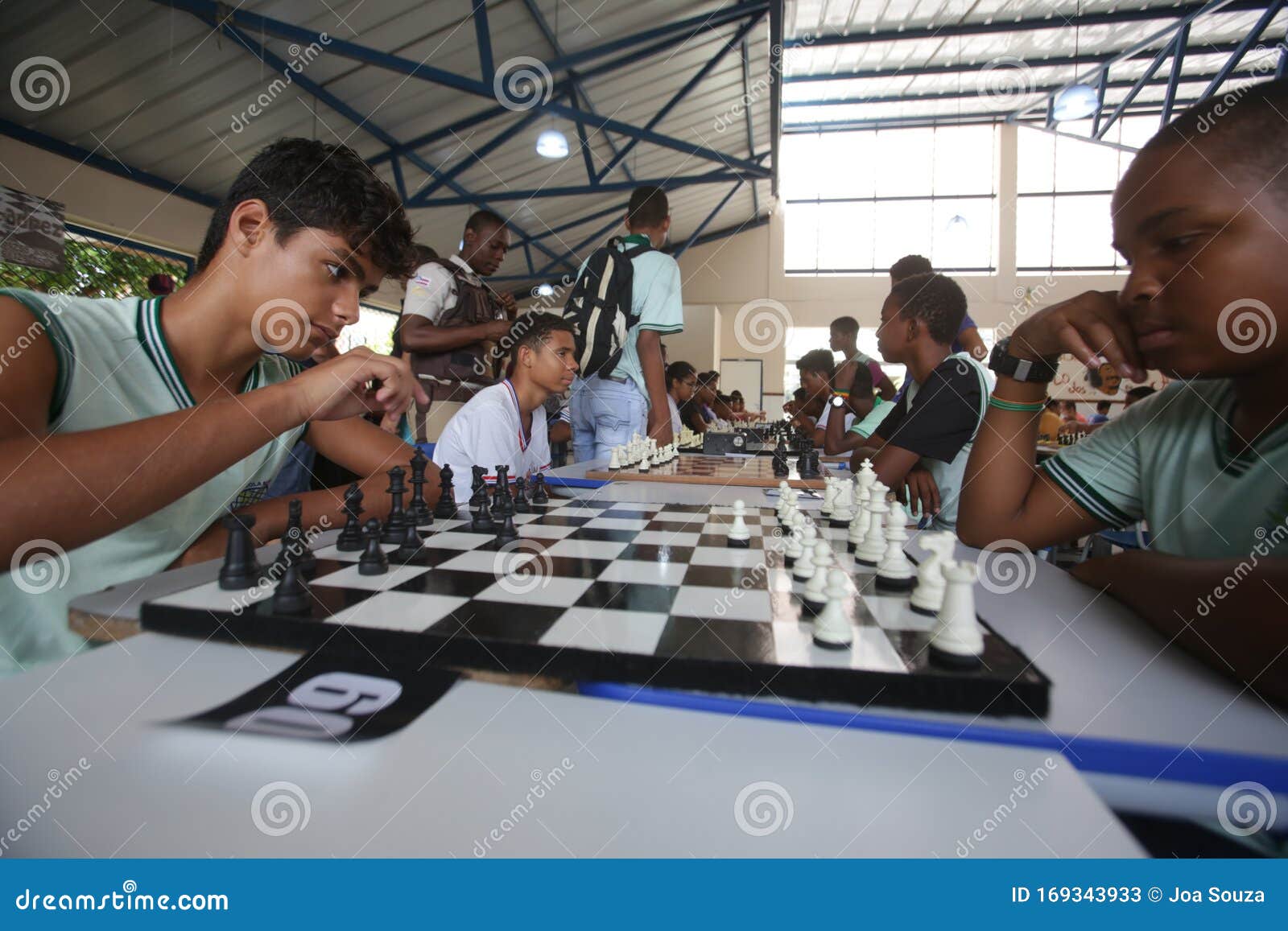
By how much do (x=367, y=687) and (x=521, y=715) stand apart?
17cm

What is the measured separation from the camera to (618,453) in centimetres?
249

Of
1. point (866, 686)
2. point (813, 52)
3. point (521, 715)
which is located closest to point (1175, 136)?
point (866, 686)

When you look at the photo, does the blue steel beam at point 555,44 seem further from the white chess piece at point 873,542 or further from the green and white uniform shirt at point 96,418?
the white chess piece at point 873,542

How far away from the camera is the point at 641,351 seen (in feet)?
9.33

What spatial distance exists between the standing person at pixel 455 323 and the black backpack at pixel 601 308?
16.8 inches

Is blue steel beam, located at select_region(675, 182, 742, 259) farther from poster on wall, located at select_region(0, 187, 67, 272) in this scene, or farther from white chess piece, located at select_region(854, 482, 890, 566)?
white chess piece, located at select_region(854, 482, 890, 566)

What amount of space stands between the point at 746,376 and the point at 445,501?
12.8 meters

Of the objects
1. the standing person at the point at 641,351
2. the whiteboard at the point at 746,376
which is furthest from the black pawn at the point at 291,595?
the whiteboard at the point at 746,376

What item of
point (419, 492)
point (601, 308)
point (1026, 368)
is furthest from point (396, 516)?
point (601, 308)

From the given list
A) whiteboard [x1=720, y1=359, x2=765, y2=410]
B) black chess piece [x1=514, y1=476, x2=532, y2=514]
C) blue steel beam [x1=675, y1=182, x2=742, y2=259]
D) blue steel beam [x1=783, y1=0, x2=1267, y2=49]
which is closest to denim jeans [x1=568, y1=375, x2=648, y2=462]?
black chess piece [x1=514, y1=476, x2=532, y2=514]

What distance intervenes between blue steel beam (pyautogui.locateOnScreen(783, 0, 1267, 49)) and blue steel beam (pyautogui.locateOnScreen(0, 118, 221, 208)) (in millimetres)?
7181

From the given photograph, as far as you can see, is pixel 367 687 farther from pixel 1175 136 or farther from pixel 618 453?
pixel 618 453

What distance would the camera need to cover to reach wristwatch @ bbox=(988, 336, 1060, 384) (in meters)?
1.22

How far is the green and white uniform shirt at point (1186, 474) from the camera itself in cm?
91
